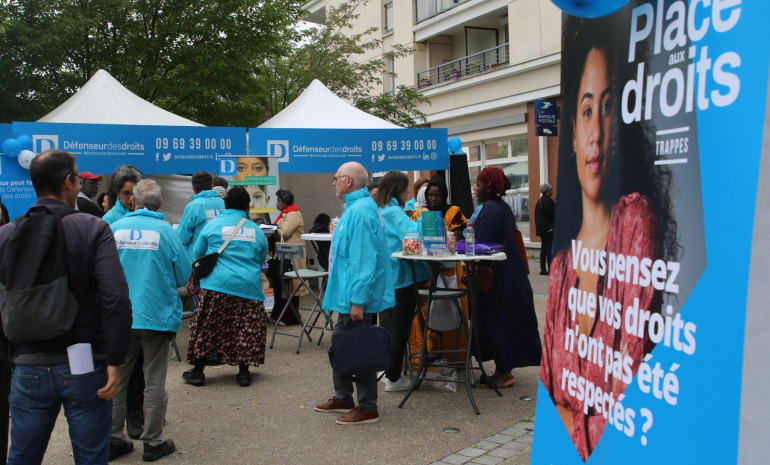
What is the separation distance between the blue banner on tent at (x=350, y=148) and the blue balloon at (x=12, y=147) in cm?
322

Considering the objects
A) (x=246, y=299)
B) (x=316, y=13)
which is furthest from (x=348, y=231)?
(x=316, y=13)

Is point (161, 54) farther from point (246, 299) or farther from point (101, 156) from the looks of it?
point (246, 299)

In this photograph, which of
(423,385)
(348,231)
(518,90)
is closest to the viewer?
(348,231)

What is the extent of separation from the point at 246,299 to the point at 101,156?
16.2ft

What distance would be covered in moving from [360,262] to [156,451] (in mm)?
1788

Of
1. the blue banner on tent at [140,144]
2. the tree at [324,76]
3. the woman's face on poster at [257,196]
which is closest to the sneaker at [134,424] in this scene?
the woman's face on poster at [257,196]

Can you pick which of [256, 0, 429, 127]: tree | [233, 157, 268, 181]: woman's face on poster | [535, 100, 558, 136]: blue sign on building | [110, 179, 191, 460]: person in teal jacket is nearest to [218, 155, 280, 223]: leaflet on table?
[233, 157, 268, 181]: woman's face on poster

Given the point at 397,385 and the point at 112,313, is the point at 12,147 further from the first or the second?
the point at 112,313

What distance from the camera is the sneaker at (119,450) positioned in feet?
13.9

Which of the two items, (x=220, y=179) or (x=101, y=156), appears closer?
(x=220, y=179)

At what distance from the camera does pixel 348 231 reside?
4.66 meters

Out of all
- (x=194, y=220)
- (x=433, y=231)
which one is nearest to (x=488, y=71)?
(x=194, y=220)

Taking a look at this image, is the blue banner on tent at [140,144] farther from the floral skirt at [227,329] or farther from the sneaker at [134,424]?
the sneaker at [134,424]

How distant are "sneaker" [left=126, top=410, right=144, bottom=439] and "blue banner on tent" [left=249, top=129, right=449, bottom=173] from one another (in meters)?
5.78
